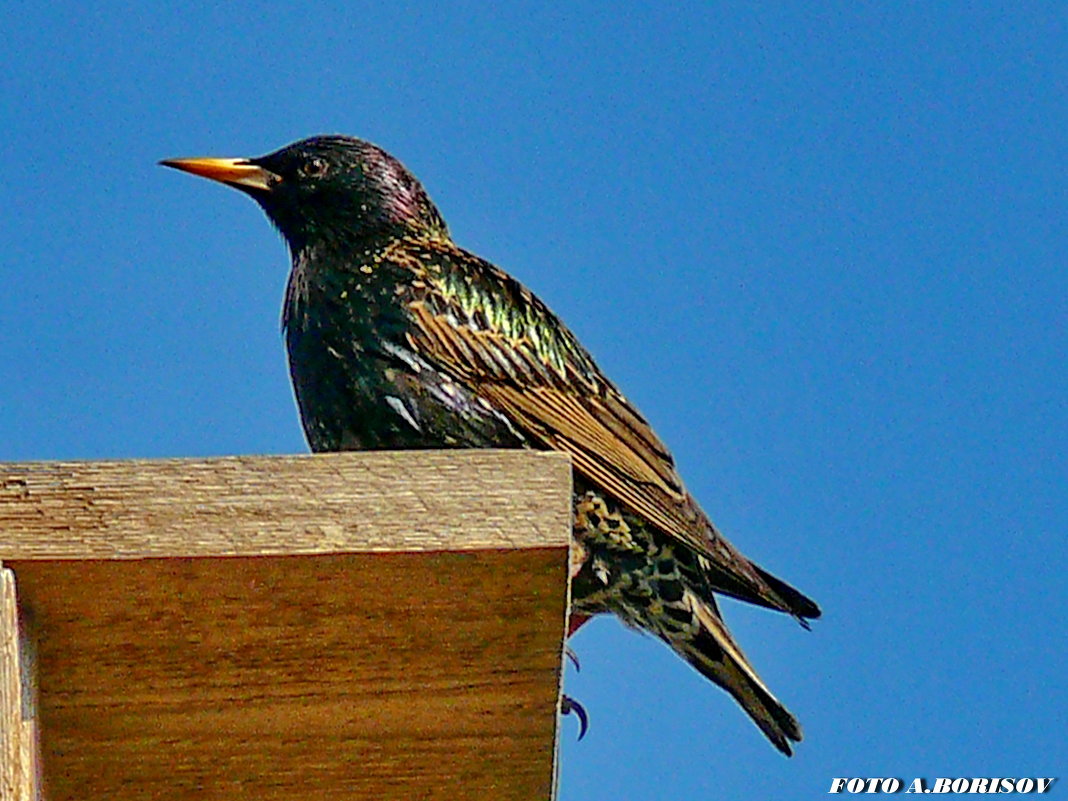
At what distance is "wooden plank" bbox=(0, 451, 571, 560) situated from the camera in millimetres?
1528

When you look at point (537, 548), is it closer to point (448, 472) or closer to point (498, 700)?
point (448, 472)

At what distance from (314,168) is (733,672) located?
122 centimetres

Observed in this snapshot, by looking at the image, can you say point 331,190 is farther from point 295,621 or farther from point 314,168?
point 295,621

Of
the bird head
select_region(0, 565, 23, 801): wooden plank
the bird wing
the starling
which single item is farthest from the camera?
the bird head

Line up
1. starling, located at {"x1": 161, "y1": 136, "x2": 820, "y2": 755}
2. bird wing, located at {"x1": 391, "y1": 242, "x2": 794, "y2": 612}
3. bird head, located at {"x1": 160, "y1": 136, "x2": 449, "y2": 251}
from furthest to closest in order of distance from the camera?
bird head, located at {"x1": 160, "y1": 136, "x2": 449, "y2": 251} → bird wing, located at {"x1": 391, "y1": 242, "x2": 794, "y2": 612} → starling, located at {"x1": 161, "y1": 136, "x2": 820, "y2": 755}

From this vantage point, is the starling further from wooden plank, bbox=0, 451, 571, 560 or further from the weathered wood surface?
wooden plank, bbox=0, 451, 571, 560

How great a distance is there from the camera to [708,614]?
287 centimetres

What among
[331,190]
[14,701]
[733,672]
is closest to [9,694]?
[14,701]

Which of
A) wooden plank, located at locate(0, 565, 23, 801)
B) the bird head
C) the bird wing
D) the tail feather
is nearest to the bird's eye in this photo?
the bird head

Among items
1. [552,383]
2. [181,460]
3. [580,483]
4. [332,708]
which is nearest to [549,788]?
[332,708]

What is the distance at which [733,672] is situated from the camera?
2.87 m

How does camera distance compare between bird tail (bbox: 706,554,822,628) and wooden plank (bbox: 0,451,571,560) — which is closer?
wooden plank (bbox: 0,451,571,560)

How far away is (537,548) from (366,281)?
1.49 m

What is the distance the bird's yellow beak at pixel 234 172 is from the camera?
9.82ft
